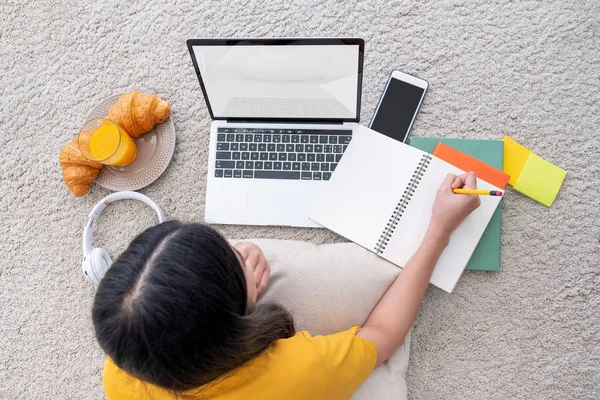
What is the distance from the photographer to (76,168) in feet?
2.80

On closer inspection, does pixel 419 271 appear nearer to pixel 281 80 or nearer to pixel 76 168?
pixel 281 80

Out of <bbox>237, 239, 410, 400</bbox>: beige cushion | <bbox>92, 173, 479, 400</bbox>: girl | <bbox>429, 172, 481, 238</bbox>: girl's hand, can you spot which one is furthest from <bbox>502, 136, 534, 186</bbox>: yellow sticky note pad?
<bbox>92, 173, 479, 400</bbox>: girl

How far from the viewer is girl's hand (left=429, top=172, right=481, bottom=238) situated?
76 centimetres

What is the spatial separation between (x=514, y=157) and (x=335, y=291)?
0.40m

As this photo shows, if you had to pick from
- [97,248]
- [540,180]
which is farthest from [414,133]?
[97,248]

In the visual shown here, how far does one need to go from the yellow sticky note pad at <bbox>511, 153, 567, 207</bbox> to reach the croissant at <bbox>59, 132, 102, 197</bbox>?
747 millimetres

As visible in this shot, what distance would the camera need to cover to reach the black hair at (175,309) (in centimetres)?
48

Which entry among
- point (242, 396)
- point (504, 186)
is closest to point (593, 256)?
point (504, 186)

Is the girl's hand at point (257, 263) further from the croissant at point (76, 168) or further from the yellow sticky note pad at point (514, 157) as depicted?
the yellow sticky note pad at point (514, 157)

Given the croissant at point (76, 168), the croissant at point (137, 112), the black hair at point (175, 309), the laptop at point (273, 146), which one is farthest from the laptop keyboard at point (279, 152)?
the black hair at point (175, 309)

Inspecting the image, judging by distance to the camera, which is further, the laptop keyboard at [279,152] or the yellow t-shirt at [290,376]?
the laptop keyboard at [279,152]

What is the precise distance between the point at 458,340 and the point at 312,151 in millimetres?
413

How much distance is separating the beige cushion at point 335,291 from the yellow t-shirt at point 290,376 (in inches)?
3.6

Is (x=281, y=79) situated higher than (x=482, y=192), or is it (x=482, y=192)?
(x=281, y=79)
